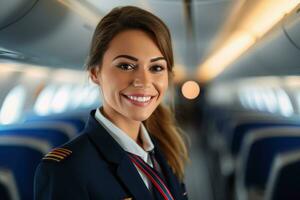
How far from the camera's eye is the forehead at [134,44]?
42.4 inches

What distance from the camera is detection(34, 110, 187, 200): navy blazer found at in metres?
0.97

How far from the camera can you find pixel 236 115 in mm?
2344

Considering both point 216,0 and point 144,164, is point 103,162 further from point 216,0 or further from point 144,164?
point 216,0

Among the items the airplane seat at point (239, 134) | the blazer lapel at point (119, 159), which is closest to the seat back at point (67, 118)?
the blazer lapel at point (119, 159)

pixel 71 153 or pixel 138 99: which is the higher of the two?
pixel 138 99

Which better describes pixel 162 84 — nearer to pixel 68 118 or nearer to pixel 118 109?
pixel 118 109

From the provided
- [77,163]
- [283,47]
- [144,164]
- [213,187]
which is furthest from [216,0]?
[213,187]

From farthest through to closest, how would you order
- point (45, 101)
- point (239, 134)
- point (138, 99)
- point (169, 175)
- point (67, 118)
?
1. point (239, 134)
2. point (67, 118)
3. point (45, 101)
4. point (169, 175)
5. point (138, 99)

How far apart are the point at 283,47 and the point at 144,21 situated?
79cm

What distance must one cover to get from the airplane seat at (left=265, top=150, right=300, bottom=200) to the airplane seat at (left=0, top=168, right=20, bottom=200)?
1.12 meters

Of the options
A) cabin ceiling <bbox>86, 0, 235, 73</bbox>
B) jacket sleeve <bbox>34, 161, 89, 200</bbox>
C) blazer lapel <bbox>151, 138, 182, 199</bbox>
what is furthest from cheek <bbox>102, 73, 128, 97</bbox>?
cabin ceiling <bbox>86, 0, 235, 73</bbox>

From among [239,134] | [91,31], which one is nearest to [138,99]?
[91,31]

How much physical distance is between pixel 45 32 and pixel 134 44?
410 mm

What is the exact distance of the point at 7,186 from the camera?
1.22 m
